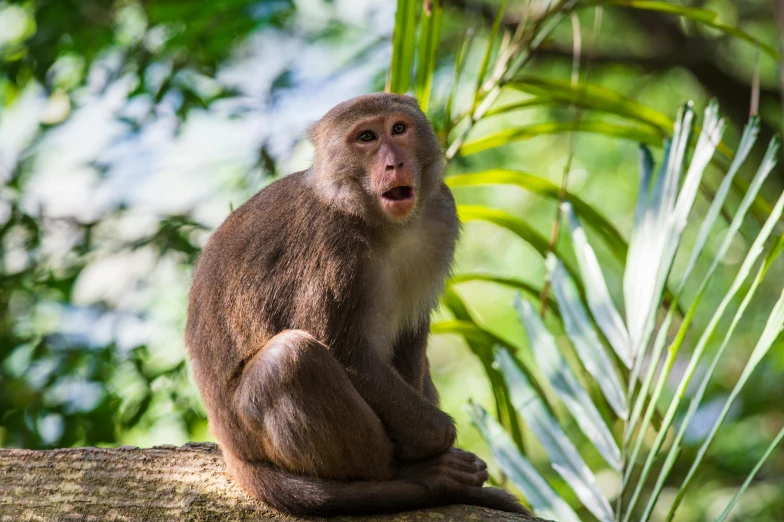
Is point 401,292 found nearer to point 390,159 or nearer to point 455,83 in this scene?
point 390,159

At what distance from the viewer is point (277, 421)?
3.82m

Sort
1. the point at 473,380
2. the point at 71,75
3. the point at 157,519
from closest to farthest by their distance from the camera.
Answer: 1. the point at 157,519
2. the point at 71,75
3. the point at 473,380

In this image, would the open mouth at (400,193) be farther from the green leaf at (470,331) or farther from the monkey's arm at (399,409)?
the green leaf at (470,331)

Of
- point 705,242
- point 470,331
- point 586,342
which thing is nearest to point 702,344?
point 705,242

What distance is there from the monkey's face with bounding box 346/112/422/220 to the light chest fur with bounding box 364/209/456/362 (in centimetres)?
24

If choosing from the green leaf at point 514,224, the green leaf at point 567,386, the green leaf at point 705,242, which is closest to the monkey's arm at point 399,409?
the green leaf at point 567,386

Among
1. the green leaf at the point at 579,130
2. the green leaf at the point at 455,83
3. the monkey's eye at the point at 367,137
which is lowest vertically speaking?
the monkey's eye at the point at 367,137

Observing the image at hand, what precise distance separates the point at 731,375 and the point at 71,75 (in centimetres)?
851

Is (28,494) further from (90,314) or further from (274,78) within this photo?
(274,78)

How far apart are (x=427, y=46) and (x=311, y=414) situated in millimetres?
2185

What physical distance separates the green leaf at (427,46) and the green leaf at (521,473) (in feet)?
5.76

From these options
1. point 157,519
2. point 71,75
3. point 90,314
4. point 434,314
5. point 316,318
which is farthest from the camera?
point 71,75

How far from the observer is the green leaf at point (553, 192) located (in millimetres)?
4879

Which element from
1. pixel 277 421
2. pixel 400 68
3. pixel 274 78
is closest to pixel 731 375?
pixel 274 78
